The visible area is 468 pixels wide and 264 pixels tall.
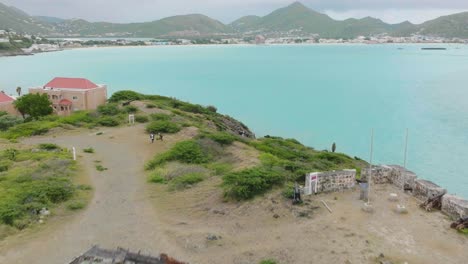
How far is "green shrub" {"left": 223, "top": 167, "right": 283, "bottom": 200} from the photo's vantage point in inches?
594

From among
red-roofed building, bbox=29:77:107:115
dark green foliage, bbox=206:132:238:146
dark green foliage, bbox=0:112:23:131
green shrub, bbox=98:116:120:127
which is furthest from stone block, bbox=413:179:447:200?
red-roofed building, bbox=29:77:107:115

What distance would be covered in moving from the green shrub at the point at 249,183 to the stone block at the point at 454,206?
5.76 meters

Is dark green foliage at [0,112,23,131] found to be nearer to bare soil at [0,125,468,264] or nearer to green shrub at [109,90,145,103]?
green shrub at [109,90,145,103]

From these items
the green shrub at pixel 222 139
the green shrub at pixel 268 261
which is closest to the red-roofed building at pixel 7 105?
the green shrub at pixel 222 139

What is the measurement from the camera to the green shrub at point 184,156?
20859 mm

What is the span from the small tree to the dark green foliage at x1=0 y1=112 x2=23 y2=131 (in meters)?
1.13

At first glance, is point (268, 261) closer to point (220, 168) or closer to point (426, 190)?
point (426, 190)

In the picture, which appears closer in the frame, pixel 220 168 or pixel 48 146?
pixel 220 168

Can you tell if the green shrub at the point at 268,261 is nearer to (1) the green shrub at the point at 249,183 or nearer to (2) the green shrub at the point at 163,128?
(1) the green shrub at the point at 249,183

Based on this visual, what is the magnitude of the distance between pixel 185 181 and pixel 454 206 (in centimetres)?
1004

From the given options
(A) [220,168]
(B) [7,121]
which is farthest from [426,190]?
(B) [7,121]

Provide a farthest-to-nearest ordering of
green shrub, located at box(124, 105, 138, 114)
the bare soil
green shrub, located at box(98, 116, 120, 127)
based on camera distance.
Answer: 1. green shrub, located at box(124, 105, 138, 114)
2. green shrub, located at box(98, 116, 120, 127)
3. the bare soil

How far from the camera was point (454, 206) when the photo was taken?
13.4 m

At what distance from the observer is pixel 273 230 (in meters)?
12.8
